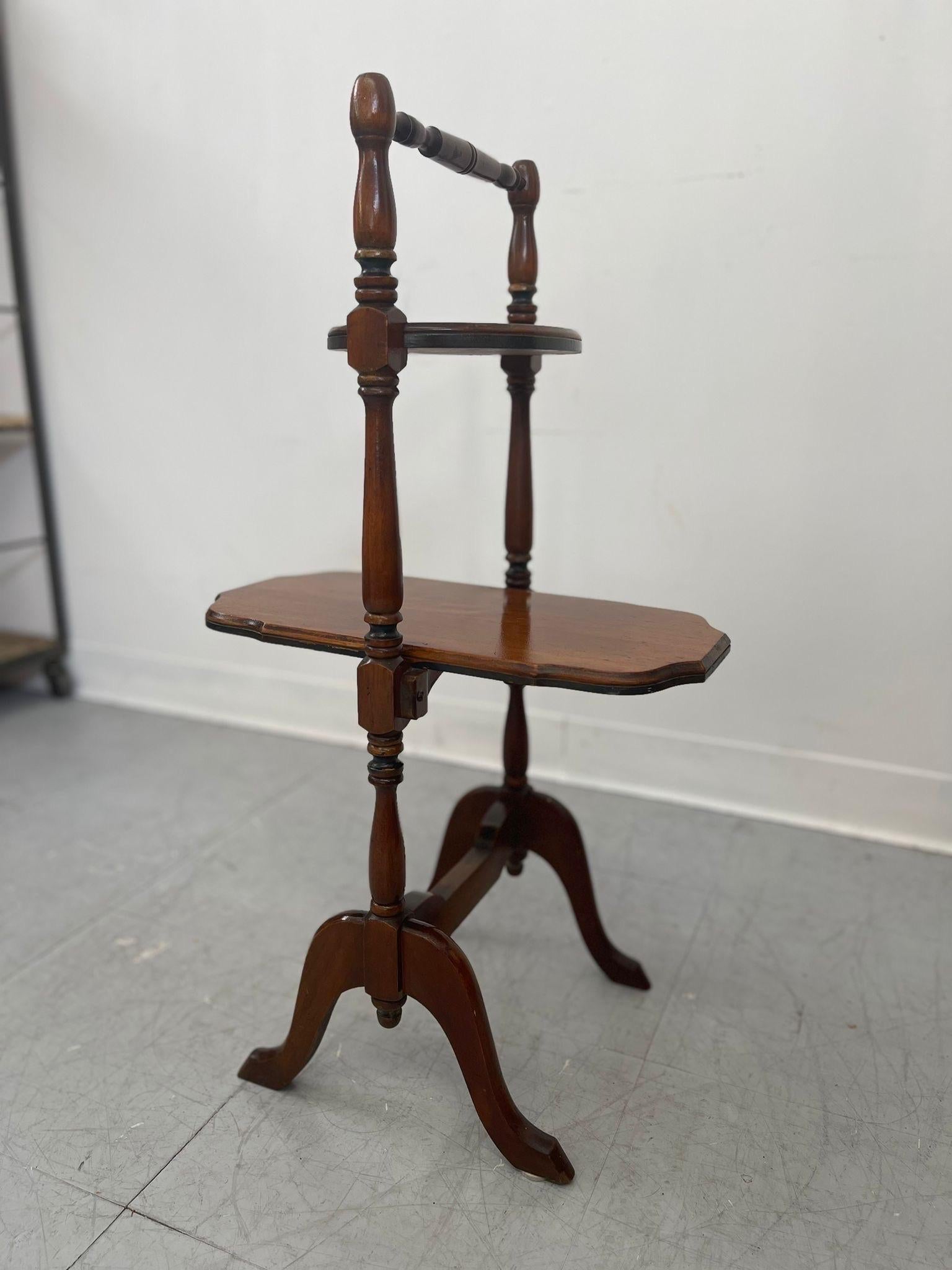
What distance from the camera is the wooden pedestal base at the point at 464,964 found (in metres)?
1.35

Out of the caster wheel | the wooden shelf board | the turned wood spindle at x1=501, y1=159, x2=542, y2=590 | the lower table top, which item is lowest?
the caster wheel

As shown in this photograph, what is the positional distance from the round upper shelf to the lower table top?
38 centimetres

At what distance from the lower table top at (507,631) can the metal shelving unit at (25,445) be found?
1.86 metres

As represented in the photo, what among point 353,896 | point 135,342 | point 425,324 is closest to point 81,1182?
point 353,896

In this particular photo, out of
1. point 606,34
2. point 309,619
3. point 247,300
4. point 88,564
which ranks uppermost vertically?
point 606,34

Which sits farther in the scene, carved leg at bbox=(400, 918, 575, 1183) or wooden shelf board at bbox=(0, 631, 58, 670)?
wooden shelf board at bbox=(0, 631, 58, 670)

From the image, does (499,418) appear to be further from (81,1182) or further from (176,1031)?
(81,1182)

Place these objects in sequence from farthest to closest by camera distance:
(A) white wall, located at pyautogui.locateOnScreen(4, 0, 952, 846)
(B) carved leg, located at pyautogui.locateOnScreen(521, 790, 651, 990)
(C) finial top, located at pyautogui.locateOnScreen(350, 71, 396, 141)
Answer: (A) white wall, located at pyautogui.locateOnScreen(4, 0, 952, 846) < (B) carved leg, located at pyautogui.locateOnScreen(521, 790, 651, 990) < (C) finial top, located at pyautogui.locateOnScreen(350, 71, 396, 141)

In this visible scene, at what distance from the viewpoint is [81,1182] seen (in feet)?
4.43

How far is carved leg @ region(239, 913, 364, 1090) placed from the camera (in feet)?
4.61

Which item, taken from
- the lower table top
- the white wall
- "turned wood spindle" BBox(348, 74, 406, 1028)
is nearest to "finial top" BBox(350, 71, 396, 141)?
"turned wood spindle" BBox(348, 74, 406, 1028)

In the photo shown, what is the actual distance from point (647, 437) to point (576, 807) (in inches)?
37.2

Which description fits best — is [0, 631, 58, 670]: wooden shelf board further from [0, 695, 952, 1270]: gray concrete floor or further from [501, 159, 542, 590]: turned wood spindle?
[501, 159, 542, 590]: turned wood spindle

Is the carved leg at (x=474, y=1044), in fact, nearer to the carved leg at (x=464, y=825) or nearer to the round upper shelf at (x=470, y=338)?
the carved leg at (x=464, y=825)
